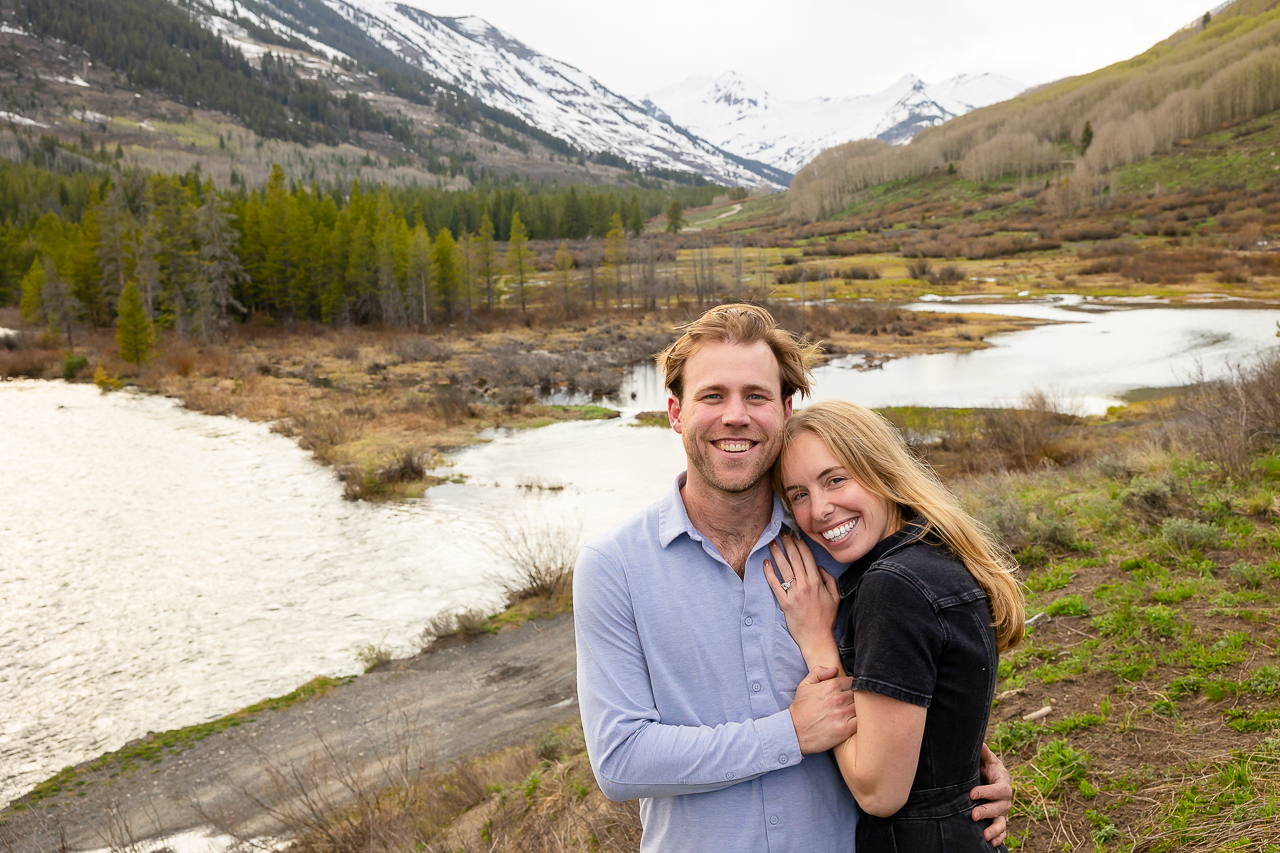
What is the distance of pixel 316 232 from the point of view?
59.1 meters

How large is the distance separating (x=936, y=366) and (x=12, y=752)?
36.0 m

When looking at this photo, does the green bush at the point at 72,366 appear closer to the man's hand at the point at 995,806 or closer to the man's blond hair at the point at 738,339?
the man's blond hair at the point at 738,339

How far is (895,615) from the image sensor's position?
2.05 m

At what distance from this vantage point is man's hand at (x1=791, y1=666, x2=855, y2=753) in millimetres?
2156

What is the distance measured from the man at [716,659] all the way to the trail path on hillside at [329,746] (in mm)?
5703

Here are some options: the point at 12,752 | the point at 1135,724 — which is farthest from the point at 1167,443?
the point at 12,752

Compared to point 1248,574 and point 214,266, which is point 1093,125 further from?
point 1248,574

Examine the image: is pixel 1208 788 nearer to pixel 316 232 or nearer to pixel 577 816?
pixel 577 816

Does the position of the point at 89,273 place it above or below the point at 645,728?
above

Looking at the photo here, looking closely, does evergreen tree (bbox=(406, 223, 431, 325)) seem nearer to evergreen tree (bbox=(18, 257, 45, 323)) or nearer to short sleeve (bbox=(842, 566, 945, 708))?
evergreen tree (bbox=(18, 257, 45, 323))

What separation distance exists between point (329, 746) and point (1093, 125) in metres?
161

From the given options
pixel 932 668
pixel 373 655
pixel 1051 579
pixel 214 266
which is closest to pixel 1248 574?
pixel 1051 579

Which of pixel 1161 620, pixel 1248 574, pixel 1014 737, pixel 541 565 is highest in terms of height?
pixel 1248 574

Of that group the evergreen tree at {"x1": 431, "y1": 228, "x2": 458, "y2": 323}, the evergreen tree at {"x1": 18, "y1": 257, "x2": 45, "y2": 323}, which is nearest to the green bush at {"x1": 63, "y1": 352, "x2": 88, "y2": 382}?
the evergreen tree at {"x1": 18, "y1": 257, "x2": 45, "y2": 323}
